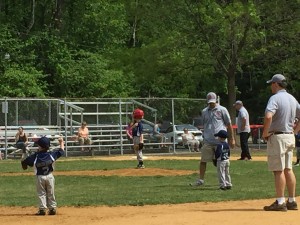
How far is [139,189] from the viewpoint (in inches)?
600

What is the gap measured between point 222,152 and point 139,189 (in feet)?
5.90

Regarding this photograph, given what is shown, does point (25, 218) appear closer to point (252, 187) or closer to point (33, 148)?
point (252, 187)

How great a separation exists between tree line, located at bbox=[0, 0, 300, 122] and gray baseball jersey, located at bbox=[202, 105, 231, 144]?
68.7 ft

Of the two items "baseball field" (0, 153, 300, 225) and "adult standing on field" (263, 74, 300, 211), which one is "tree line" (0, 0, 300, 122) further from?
"adult standing on field" (263, 74, 300, 211)

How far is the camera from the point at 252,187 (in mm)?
15320

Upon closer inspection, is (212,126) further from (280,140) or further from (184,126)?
(184,126)

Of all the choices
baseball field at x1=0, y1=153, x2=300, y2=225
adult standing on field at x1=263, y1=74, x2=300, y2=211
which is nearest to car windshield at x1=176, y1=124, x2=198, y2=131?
baseball field at x1=0, y1=153, x2=300, y2=225

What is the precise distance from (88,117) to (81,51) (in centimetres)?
1193

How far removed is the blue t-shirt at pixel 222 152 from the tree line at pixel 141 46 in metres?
21.3

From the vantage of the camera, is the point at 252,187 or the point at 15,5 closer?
the point at 252,187

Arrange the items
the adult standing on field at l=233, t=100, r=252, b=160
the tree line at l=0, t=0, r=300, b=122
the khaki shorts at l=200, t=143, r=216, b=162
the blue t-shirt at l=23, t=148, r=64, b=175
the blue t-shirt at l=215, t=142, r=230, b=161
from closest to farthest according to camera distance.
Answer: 1. the blue t-shirt at l=23, t=148, r=64, b=175
2. the blue t-shirt at l=215, t=142, r=230, b=161
3. the khaki shorts at l=200, t=143, r=216, b=162
4. the adult standing on field at l=233, t=100, r=252, b=160
5. the tree line at l=0, t=0, r=300, b=122

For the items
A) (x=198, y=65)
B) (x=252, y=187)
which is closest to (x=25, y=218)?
(x=252, y=187)

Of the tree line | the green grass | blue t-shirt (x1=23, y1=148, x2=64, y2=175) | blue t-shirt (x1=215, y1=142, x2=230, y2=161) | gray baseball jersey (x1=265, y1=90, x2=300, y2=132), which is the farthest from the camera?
the tree line

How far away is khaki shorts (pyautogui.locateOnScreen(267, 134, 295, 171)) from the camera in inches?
432
